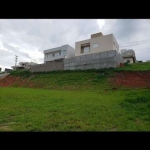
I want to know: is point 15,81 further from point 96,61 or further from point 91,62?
point 96,61

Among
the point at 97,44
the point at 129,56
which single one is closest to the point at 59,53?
the point at 97,44

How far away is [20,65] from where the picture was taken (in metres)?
41.1

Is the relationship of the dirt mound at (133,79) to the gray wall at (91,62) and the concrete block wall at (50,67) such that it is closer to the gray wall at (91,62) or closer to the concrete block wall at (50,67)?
the gray wall at (91,62)

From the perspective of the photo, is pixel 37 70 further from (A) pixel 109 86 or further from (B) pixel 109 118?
(B) pixel 109 118

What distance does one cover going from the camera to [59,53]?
84.3 ft

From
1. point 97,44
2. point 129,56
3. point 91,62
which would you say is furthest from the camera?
point 129,56

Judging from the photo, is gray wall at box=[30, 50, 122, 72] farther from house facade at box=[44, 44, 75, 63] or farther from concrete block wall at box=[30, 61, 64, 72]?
house facade at box=[44, 44, 75, 63]

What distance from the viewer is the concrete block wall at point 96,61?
46.3 feet

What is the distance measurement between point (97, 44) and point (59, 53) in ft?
30.7

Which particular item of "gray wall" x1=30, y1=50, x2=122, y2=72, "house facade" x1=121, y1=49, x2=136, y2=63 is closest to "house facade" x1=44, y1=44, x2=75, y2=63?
"gray wall" x1=30, y1=50, x2=122, y2=72

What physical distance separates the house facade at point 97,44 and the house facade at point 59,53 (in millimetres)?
4401
